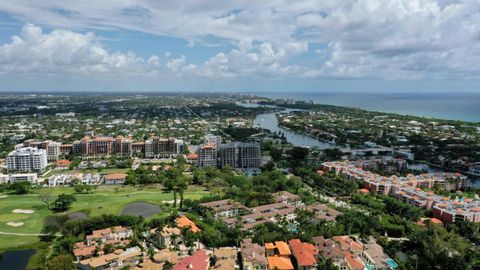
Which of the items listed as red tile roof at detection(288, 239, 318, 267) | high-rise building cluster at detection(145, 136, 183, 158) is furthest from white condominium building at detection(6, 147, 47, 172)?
red tile roof at detection(288, 239, 318, 267)

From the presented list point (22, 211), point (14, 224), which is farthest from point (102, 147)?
point (14, 224)

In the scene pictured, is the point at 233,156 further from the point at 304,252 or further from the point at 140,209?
the point at 304,252

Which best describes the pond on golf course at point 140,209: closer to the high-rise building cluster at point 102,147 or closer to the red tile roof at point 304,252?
the red tile roof at point 304,252

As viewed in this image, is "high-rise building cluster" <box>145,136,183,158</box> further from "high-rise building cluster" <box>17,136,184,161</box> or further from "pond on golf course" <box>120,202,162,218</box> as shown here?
"pond on golf course" <box>120,202,162,218</box>

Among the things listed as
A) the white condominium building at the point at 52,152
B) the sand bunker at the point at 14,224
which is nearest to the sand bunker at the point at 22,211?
the sand bunker at the point at 14,224

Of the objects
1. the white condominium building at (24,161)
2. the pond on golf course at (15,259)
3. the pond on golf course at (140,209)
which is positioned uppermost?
the white condominium building at (24,161)

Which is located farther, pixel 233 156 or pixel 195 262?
pixel 233 156

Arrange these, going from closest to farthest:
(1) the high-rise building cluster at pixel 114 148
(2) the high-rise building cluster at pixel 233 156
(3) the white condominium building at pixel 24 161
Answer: (3) the white condominium building at pixel 24 161
(2) the high-rise building cluster at pixel 233 156
(1) the high-rise building cluster at pixel 114 148

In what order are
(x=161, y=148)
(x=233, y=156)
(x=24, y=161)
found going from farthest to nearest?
(x=161, y=148) → (x=233, y=156) → (x=24, y=161)
